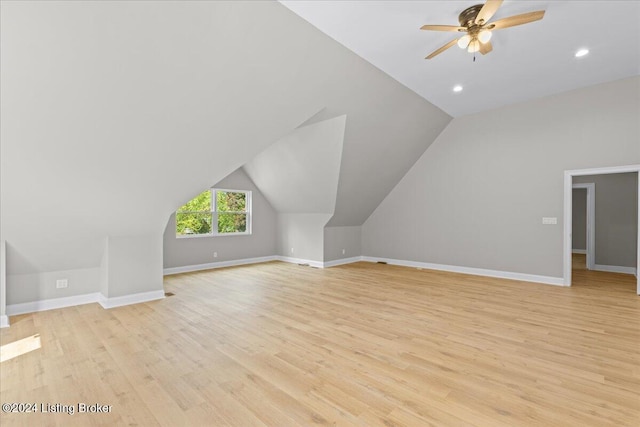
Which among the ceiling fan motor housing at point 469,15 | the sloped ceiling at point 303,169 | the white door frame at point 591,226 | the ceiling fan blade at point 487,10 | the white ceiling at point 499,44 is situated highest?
the white ceiling at point 499,44

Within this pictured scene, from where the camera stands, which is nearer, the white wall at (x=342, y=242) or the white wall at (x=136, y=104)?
the white wall at (x=136, y=104)

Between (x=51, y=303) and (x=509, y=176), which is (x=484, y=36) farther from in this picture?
(x=51, y=303)

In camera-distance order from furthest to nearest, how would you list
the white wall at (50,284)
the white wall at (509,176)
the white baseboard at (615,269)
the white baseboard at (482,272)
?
the white baseboard at (615,269)
the white baseboard at (482,272)
the white wall at (509,176)
the white wall at (50,284)

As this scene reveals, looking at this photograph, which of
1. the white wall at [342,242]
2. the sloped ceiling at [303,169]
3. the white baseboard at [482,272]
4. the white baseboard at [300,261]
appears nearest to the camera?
the sloped ceiling at [303,169]

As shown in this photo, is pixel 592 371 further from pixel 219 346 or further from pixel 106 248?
pixel 106 248

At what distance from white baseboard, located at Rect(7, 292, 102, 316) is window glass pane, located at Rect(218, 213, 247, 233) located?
302cm

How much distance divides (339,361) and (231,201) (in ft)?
18.1

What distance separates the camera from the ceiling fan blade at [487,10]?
2.40 metres

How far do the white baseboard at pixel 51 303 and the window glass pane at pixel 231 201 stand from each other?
320 cm

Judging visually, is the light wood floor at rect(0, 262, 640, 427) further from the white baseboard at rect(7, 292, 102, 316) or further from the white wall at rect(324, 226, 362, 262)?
the white wall at rect(324, 226, 362, 262)

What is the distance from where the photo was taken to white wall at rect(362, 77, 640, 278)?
15.9ft

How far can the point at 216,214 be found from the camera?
7.00 m

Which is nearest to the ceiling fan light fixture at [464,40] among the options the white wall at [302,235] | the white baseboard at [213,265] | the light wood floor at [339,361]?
the light wood floor at [339,361]

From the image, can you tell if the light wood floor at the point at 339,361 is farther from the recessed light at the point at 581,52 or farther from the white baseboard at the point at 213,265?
the recessed light at the point at 581,52
